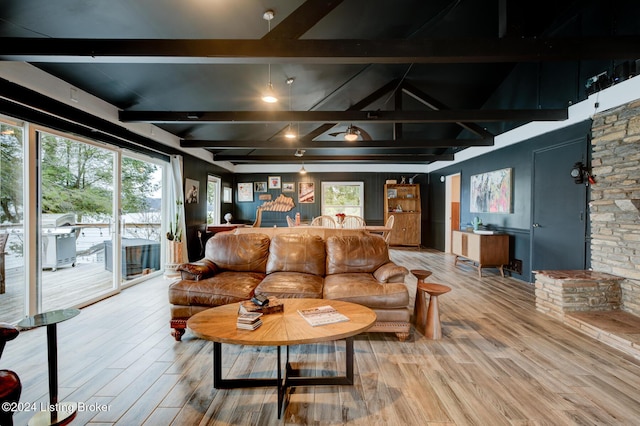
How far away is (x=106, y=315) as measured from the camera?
3240 mm

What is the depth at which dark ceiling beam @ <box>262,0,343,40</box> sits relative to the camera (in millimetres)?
2434

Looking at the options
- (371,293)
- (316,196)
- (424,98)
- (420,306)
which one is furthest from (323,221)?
(371,293)

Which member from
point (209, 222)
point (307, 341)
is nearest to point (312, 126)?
point (209, 222)

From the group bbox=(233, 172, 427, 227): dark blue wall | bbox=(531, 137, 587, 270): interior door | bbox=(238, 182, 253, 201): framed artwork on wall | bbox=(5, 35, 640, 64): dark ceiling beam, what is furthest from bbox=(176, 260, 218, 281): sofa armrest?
bbox=(238, 182, 253, 201): framed artwork on wall

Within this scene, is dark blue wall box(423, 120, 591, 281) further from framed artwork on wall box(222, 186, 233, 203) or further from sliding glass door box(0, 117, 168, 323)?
framed artwork on wall box(222, 186, 233, 203)

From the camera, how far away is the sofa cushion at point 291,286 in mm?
2674

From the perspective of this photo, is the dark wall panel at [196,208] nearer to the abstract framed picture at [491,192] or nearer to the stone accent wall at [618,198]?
the abstract framed picture at [491,192]

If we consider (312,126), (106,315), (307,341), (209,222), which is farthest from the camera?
(209,222)

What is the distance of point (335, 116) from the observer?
4.22 m

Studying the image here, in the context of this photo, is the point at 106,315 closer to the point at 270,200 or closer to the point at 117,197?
the point at 117,197

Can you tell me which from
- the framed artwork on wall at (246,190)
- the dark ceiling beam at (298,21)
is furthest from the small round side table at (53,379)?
the framed artwork on wall at (246,190)

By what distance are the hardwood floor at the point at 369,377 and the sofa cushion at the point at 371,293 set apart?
38 centimetres

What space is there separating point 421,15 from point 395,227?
5666 mm

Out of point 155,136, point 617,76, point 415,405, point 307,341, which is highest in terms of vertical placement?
point 617,76
